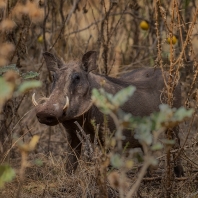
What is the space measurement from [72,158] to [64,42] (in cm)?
234

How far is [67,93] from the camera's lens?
465cm

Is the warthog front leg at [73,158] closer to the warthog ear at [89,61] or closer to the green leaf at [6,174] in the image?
the warthog ear at [89,61]

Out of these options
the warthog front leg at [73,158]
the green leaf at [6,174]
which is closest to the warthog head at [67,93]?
the warthog front leg at [73,158]

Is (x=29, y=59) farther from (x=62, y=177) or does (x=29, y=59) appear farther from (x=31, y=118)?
(x=62, y=177)

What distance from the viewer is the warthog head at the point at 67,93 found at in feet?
14.4

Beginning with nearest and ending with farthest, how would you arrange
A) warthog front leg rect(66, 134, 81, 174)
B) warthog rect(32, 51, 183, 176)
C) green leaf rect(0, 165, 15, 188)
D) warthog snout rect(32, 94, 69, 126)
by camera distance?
green leaf rect(0, 165, 15, 188) → warthog snout rect(32, 94, 69, 126) → warthog rect(32, 51, 183, 176) → warthog front leg rect(66, 134, 81, 174)

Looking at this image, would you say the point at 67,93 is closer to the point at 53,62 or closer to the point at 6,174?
the point at 53,62

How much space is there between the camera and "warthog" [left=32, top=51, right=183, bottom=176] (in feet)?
14.6

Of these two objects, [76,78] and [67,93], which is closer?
[67,93]

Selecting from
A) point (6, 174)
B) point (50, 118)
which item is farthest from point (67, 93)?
point (6, 174)

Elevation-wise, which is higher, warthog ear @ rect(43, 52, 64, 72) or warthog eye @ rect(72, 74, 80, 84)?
warthog ear @ rect(43, 52, 64, 72)

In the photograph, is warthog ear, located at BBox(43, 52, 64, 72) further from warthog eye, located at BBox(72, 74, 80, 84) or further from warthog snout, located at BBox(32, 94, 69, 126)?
warthog snout, located at BBox(32, 94, 69, 126)

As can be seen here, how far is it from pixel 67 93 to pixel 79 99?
158 millimetres

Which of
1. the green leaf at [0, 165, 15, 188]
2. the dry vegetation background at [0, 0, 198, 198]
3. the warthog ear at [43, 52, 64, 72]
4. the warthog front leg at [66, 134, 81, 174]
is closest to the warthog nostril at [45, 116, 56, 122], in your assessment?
the dry vegetation background at [0, 0, 198, 198]
